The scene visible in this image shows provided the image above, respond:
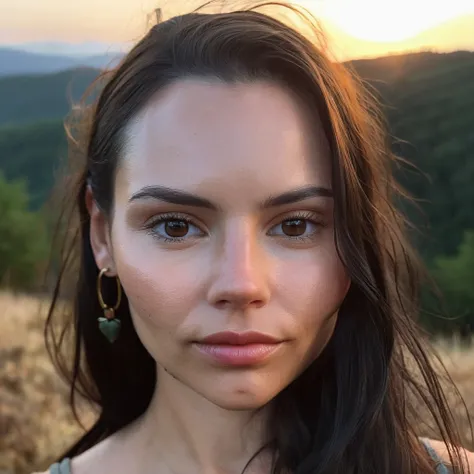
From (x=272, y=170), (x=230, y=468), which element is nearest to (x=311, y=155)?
(x=272, y=170)

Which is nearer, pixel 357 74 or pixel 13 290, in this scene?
pixel 357 74

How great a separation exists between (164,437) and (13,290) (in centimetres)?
170

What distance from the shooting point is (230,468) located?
3.57 feet

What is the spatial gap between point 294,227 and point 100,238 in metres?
0.38

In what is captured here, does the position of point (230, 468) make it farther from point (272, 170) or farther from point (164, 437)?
point (272, 170)

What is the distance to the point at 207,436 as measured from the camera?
1.09m

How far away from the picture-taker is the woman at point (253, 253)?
2.92ft

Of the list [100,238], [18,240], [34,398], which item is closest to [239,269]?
[100,238]

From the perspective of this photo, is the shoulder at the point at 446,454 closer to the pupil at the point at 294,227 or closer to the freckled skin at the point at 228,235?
the freckled skin at the point at 228,235

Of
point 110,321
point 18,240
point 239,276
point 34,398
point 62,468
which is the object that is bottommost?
point 18,240

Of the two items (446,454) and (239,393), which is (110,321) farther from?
(446,454)

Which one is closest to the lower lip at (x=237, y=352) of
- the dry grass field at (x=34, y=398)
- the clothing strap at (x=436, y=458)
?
the clothing strap at (x=436, y=458)

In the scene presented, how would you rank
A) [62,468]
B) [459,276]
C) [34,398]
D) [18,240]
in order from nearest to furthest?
[62,468] < [34,398] < [459,276] < [18,240]

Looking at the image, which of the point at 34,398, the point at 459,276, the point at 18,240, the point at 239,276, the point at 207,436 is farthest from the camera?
the point at 18,240
